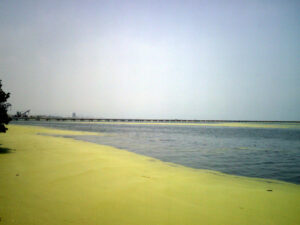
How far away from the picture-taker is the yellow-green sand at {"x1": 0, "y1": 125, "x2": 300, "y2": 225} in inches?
141

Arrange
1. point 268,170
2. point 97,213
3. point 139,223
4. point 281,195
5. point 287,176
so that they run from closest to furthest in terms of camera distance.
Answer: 1. point 139,223
2. point 97,213
3. point 281,195
4. point 287,176
5. point 268,170

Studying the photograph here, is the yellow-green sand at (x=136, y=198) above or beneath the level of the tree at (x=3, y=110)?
beneath

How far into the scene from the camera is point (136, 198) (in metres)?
4.60

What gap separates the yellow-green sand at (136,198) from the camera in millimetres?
3594

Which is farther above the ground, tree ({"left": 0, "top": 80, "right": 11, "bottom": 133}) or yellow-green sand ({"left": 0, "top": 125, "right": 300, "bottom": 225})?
tree ({"left": 0, "top": 80, "right": 11, "bottom": 133})

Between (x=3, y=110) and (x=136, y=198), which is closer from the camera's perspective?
(x=136, y=198)

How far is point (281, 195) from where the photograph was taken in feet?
17.7

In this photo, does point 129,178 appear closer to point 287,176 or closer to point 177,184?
point 177,184

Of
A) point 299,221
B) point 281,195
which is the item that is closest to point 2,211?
point 299,221

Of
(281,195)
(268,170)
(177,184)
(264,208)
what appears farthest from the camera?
(268,170)

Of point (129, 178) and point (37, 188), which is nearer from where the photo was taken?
point (37, 188)

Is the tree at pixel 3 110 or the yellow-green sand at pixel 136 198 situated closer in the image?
the yellow-green sand at pixel 136 198

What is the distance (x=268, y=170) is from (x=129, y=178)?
6429 millimetres

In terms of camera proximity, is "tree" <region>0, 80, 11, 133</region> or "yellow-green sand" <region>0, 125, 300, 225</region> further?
"tree" <region>0, 80, 11, 133</region>
